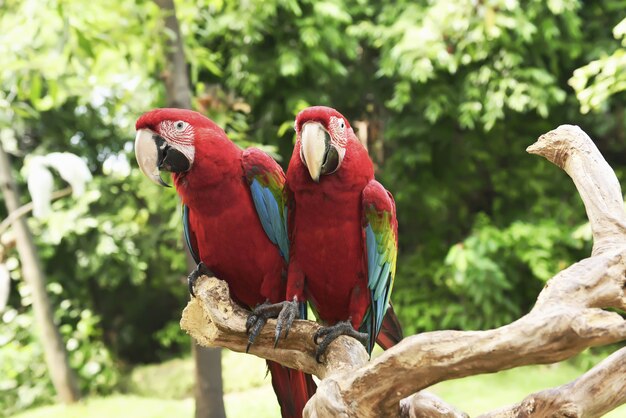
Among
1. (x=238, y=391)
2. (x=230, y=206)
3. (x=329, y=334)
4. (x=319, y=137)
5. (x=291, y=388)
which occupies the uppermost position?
(x=319, y=137)

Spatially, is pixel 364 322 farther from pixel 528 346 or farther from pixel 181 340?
pixel 181 340

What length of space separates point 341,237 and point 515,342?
0.47m

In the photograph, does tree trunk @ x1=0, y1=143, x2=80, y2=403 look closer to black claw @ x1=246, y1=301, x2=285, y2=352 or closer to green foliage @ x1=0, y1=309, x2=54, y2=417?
green foliage @ x1=0, y1=309, x2=54, y2=417

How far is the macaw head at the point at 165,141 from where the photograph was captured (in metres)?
1.14

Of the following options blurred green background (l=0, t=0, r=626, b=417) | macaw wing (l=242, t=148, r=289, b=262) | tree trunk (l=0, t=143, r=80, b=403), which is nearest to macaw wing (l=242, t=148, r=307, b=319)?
macaw wing (l=242, t=148, r=289, b=262)

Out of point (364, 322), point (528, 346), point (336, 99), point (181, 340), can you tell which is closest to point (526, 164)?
point (336, 99)

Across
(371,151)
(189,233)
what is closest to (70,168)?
(189,233)

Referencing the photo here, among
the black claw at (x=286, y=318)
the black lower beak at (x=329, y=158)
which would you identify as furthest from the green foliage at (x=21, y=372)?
the black lower beak at (x=329, y=158)

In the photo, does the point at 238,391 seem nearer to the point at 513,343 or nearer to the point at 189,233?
the point at 189,233

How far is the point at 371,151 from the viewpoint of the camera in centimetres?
441

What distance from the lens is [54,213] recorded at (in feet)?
12.4

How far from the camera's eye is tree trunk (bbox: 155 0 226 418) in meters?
2.36

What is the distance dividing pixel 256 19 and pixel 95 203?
1.62 m

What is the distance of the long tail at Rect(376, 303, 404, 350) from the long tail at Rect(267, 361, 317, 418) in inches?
7.1
